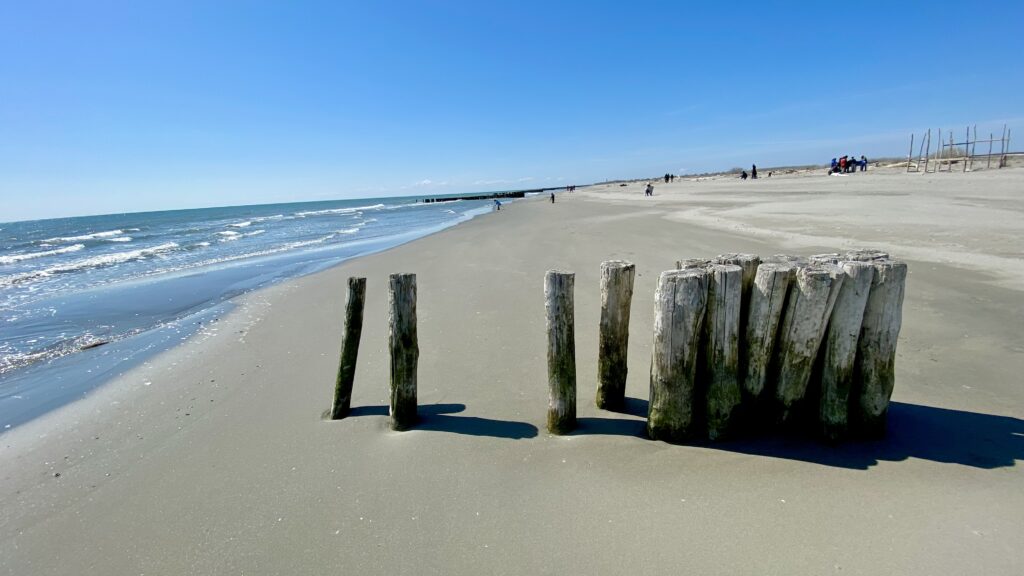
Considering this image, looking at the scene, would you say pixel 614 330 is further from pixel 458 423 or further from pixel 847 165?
pixel 847 165

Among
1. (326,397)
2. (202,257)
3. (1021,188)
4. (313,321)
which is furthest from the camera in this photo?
(202,257)

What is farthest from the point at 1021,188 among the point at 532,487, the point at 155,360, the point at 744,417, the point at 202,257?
the point at 202,257

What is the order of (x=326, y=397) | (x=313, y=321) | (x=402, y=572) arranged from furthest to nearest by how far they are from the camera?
(x=313, y=321), (x=326, y=397), (x=402, y=572)

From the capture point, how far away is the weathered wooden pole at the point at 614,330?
3.89m

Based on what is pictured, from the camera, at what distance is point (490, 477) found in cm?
351

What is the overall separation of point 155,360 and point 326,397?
358cm

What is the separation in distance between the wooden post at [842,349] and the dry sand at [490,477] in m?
0.26

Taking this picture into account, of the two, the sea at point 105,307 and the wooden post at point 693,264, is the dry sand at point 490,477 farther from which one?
the wooden post at point 693,264

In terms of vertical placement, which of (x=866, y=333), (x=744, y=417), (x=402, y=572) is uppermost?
(x=866, y=333)

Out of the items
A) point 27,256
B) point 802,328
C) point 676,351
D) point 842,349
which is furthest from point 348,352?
point 27,256

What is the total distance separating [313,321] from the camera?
834 cm

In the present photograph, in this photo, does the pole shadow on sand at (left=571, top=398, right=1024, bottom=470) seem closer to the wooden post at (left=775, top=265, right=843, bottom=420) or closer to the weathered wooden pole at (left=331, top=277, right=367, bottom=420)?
the wooden post at (left=775, top=265, right=843, bottom=420)

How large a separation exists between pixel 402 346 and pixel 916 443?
430cm

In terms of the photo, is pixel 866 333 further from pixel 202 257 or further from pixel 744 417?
pixel 202 257
